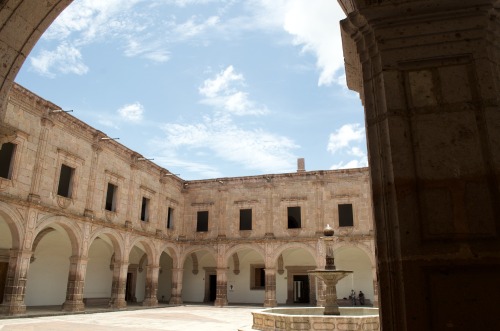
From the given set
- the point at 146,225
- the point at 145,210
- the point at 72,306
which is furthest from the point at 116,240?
the point at 72,306

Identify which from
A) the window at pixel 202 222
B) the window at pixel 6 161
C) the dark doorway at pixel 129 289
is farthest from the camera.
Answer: the window at pixel 202 222

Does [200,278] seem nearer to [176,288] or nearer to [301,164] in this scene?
[176,288]

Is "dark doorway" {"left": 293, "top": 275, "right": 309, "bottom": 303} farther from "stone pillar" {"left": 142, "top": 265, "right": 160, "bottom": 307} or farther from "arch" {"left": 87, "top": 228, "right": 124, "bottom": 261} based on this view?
"arch" {"left": 87, "top": 228, "right": 124, "bottom": 261}

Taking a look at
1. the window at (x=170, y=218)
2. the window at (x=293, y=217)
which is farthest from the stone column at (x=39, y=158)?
the window at (x=293, y=217)

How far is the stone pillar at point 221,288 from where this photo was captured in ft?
70.2

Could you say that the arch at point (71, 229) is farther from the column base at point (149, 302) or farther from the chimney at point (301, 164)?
the chimney at point (301, 164)

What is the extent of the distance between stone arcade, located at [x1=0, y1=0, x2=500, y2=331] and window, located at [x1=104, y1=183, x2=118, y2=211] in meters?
17.1

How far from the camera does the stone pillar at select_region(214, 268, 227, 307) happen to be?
843 inches

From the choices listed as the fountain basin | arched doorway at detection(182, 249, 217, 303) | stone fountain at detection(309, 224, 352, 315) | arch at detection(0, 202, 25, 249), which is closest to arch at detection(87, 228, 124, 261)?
arch at detection(0, 202, 25, 249)

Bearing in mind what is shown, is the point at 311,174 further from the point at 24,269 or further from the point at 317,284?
the point at 24,269

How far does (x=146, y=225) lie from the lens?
20.2m

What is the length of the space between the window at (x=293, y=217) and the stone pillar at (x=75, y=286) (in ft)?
35.3

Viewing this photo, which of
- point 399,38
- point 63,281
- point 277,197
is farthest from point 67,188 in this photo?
point 399,38

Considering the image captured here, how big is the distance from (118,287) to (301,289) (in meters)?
10.4
